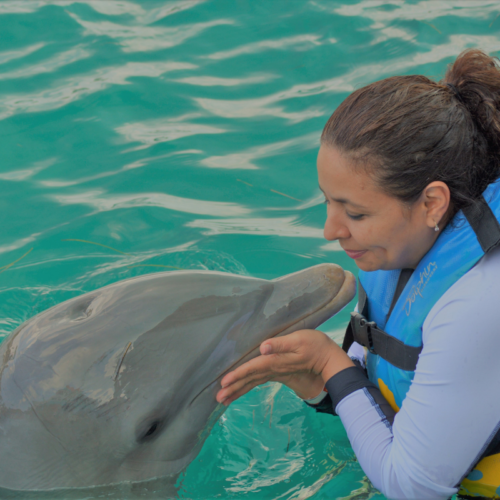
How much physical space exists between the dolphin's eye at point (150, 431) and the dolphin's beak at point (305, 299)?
1.62 ft

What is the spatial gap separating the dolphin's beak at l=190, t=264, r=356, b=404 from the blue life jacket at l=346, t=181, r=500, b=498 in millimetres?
322

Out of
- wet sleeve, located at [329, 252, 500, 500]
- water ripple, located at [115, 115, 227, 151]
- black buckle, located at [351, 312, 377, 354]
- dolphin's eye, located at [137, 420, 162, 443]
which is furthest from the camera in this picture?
water ripple, located at [115, 115, 227, 151]

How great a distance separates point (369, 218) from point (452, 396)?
82 centimetres

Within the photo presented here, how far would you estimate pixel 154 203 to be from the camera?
247 inches

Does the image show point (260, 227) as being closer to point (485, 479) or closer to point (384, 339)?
point (384, 339)

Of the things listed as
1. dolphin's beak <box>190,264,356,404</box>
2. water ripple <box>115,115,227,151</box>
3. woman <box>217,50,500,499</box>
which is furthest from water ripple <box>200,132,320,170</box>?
woman <box>217,50,500,499</box>

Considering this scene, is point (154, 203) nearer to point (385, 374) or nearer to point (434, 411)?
point (385, 374)

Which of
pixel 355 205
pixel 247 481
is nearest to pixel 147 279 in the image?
pixel 355 205

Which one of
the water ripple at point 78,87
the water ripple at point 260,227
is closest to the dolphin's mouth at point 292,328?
the water ripple at point 260,227

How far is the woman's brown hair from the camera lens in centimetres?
256

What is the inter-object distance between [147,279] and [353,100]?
122cm

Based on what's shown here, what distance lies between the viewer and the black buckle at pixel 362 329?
10.9ft

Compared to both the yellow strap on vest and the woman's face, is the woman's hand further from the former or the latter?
the yellow strap on vest

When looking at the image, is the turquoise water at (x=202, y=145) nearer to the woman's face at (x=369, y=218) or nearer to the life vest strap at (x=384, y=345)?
the life vest strap at (x=384, y=345)
